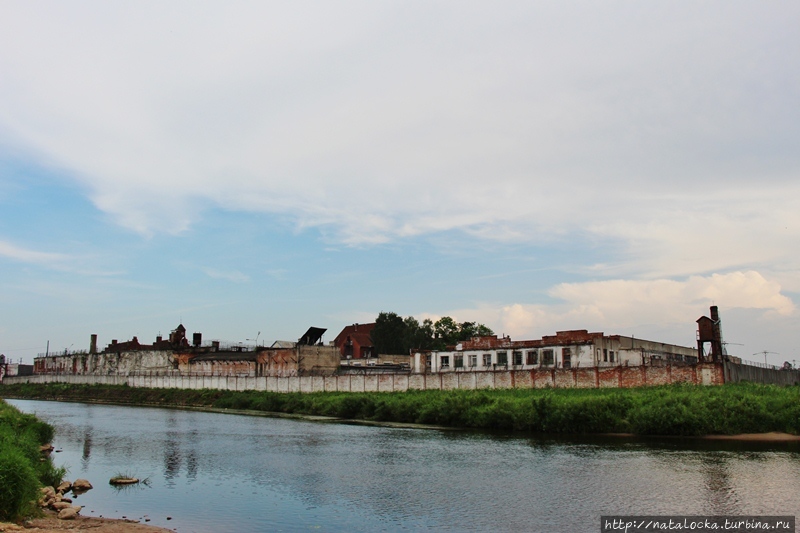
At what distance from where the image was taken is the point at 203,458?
1267 inches

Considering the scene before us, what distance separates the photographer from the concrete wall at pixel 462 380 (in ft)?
158

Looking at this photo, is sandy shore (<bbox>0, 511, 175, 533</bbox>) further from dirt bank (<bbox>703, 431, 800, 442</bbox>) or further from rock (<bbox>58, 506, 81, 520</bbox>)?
dirt bank (<bbox>703, 431, 800, 442</bbox>)

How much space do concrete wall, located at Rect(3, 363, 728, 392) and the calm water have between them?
1240cm

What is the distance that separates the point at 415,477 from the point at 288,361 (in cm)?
5936

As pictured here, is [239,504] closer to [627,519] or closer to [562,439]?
[627,519]

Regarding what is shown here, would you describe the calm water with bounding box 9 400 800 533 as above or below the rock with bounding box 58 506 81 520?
below

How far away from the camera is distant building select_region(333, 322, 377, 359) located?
105 m

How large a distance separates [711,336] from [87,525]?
4712 cm

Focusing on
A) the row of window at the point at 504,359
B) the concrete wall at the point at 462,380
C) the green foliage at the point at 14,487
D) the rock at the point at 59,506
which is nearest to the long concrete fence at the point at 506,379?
the concrete wall at the point at 462,380

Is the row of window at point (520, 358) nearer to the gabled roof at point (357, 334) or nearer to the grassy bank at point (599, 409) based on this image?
the grassy bank at point (599, 409)

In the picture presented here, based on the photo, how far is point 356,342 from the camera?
106 m

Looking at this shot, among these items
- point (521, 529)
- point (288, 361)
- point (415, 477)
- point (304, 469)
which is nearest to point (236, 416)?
point (288, 361)

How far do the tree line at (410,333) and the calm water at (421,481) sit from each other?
6001 centimetres

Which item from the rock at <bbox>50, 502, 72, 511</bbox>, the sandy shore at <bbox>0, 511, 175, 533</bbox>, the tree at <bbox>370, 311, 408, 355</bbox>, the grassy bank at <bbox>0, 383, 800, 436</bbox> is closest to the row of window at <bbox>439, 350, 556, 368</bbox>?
the grassy bank at <bbox>0, 383, 800, 436</bbox>
